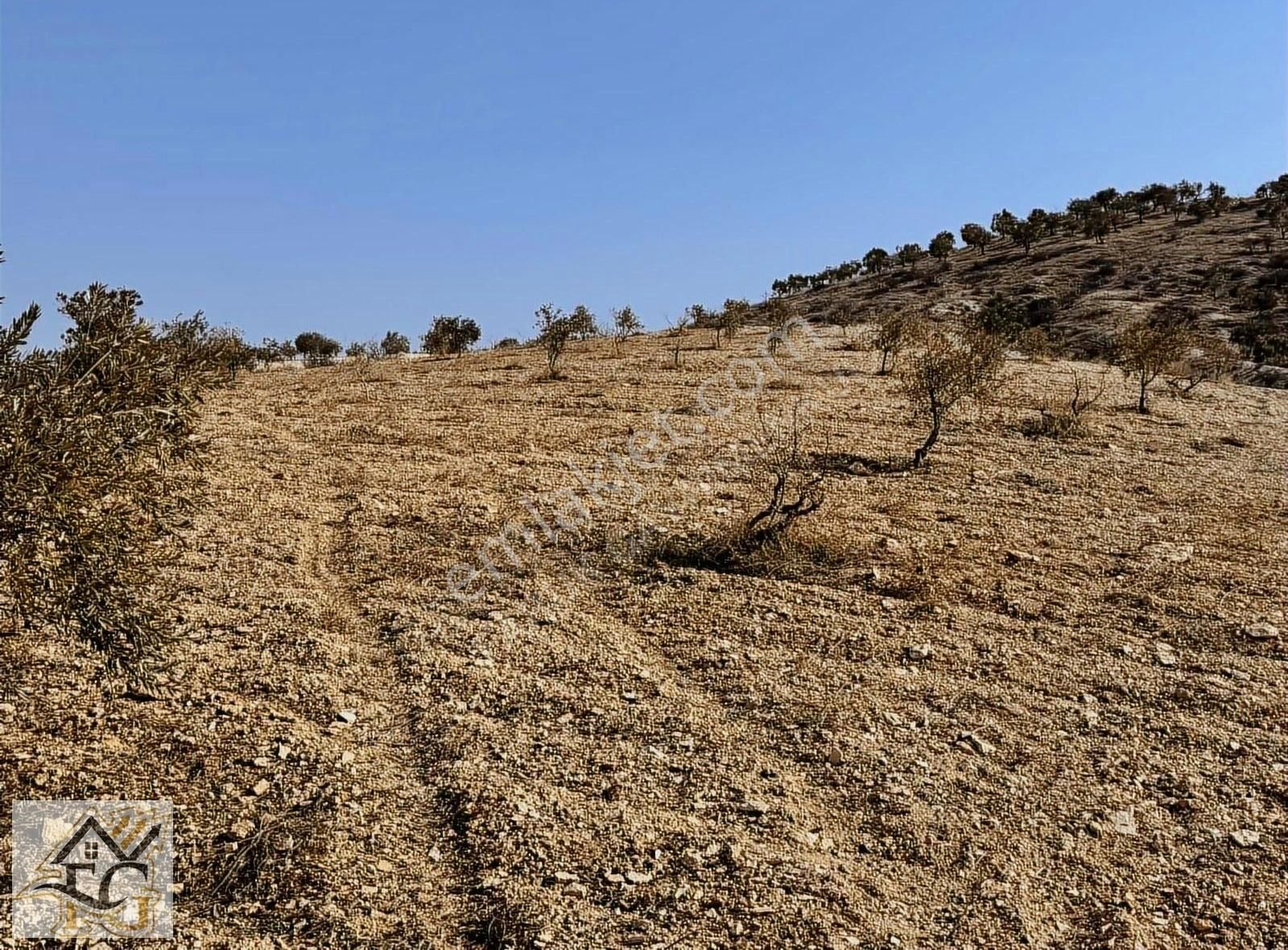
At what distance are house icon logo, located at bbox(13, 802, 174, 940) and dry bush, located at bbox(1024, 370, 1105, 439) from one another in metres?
14.2

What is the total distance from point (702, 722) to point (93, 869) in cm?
370

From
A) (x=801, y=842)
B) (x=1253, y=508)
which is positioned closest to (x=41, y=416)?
(x=801, y=842)

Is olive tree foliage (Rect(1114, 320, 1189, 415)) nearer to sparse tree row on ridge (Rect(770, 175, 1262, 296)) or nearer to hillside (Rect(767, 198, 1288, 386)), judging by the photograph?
hillside (Rect(767, 198, 1288, 386))

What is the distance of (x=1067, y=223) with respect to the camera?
64.4 meters

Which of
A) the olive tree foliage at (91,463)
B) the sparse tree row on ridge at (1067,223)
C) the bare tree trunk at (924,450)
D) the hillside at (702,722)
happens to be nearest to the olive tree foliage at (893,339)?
the bare tree trunk at (924,450)

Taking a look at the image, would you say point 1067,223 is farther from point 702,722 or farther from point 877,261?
point 702,722

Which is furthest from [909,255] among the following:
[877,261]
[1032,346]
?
[1032,346]

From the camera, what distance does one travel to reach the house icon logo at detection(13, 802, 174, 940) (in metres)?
3.91

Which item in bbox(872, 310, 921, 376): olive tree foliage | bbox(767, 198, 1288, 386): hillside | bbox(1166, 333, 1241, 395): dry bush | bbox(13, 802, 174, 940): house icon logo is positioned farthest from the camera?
bbox(767, 198, 1288, 386): hillside

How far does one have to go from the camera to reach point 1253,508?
10.7 metres

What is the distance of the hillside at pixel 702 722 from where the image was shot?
4.23 metres

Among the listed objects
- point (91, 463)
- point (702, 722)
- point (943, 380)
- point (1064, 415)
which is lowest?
point (702, 722)

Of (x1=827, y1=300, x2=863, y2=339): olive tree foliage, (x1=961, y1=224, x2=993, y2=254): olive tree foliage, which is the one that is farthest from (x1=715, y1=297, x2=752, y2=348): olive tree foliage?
(x1=961, y1=224, x2=993, y2=254): olive tree foliage

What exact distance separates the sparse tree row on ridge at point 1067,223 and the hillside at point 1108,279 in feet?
2.51
